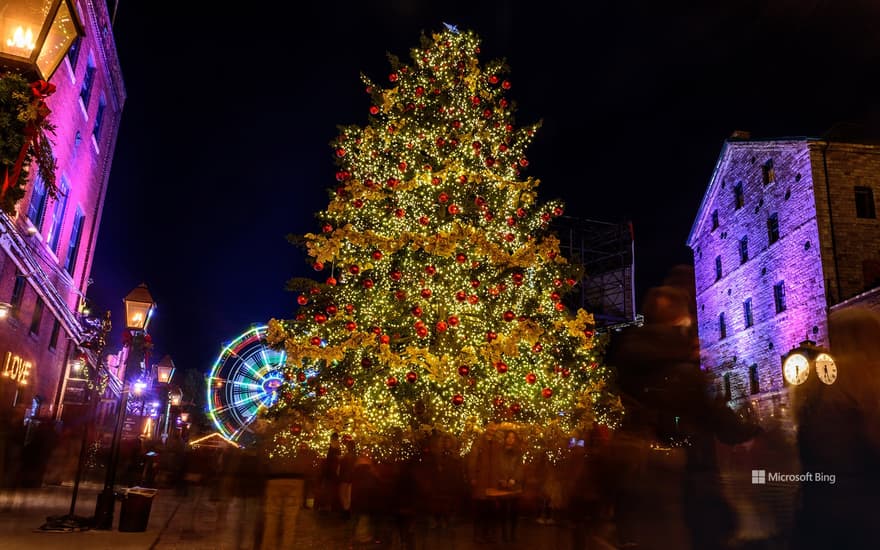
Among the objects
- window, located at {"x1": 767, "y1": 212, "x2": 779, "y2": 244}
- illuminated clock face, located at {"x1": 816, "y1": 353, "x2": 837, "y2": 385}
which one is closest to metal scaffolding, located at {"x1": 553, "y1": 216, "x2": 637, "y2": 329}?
window, located at {"x1": 767, "y1": 212, "x2": 779, "y2": 244}

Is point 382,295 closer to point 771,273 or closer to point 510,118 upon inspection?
point 510,118

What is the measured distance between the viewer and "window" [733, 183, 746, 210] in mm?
31303

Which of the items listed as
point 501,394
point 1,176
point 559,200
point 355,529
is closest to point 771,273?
point 559,200

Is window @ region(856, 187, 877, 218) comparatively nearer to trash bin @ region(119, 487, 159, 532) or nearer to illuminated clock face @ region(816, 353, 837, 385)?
illuminated clock face @ region(816, 353, 837, 385)

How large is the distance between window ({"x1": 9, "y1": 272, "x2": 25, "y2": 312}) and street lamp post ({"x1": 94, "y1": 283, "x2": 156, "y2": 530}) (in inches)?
300

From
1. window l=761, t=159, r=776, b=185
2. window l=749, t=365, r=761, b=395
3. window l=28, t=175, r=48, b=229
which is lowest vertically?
window l=749, t=365, r=761, b=395

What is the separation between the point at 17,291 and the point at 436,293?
37.9 ft

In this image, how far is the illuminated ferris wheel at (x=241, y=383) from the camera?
105 feet

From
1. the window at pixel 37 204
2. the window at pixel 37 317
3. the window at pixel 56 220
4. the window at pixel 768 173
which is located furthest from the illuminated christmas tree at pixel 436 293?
the window at pixel 768 173

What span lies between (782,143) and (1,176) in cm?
2941

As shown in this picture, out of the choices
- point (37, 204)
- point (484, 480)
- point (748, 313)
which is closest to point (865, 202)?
point (748, 313)

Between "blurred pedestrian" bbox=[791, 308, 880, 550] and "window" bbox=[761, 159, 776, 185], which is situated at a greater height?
"window" bbox=[761, 159, 776, 185]

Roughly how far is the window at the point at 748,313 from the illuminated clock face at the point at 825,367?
604 inches

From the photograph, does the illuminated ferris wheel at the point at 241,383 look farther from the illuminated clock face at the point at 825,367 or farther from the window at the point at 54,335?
the illuminated clock face at the point at 825,367
